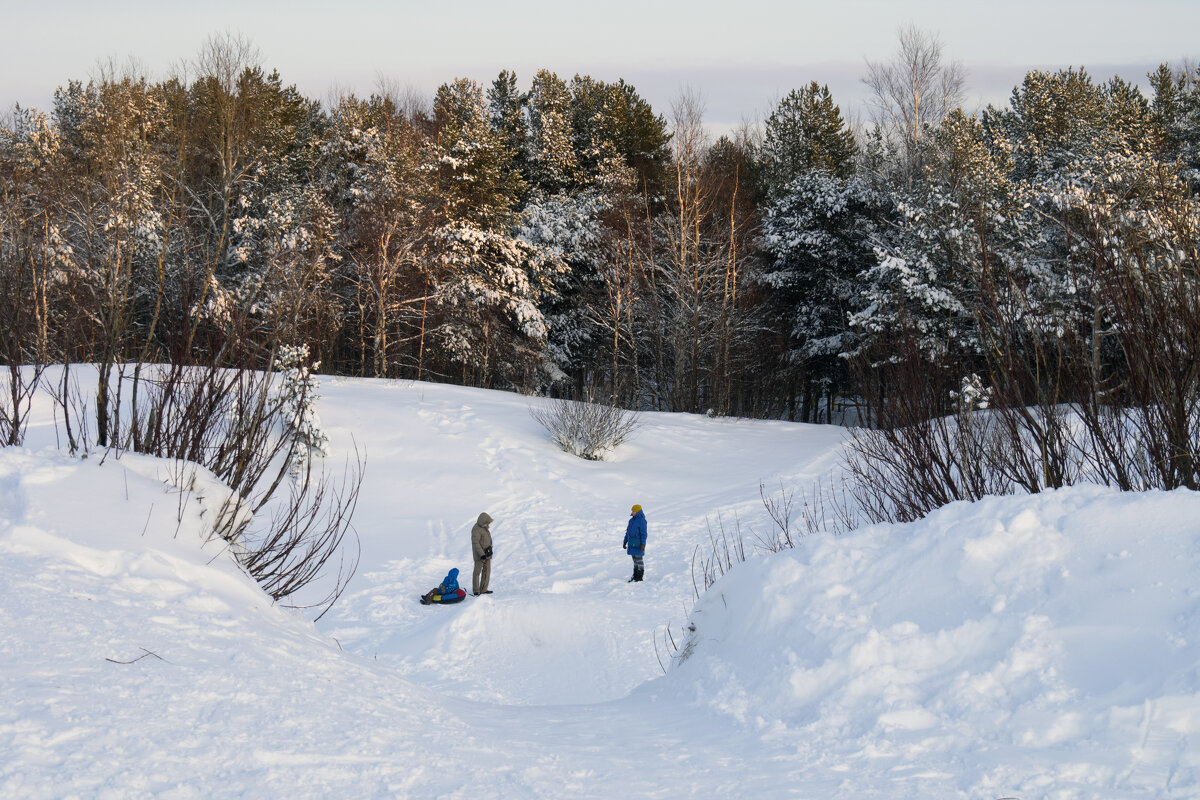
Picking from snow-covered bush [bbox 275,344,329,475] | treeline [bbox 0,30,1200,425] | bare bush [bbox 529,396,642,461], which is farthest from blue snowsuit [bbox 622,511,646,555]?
treeline [bbox 0,30,1200,425]

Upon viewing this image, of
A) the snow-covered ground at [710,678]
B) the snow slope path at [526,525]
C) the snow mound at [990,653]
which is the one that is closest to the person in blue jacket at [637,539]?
the snow slope path at [526,525]

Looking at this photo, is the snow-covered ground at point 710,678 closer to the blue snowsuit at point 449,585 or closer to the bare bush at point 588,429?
the blue snowsuit at point 449,585

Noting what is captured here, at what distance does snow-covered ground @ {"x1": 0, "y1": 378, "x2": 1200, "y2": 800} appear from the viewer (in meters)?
2.98

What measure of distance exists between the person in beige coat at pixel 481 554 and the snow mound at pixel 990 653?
6.23m

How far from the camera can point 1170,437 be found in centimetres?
514

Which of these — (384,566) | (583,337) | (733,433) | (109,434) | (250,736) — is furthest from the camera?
(583,337)

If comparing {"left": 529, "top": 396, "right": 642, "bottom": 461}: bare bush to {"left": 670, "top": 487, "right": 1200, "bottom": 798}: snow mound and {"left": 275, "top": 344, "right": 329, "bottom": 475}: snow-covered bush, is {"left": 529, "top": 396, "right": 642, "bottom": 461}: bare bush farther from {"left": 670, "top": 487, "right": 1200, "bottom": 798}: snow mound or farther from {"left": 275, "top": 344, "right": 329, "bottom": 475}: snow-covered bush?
{"left": 670, "top": 487, "right": 1200, "bottom": 798}: snow mound

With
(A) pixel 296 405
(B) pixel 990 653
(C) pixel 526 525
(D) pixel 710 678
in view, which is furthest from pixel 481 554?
(B) pixel 990 653

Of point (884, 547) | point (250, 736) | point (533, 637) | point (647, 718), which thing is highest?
point (884, 547)

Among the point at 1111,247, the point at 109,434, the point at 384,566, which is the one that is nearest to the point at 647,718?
the point at 1111,247

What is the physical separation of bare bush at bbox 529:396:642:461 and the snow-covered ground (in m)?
12.6

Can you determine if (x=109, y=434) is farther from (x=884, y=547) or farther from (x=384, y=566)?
(x=384, y=566)

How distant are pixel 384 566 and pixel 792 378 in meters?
22.4

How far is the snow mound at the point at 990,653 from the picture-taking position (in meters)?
3.00
